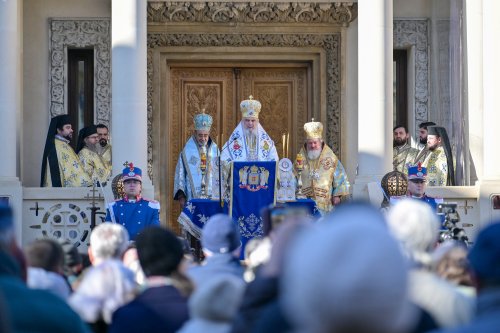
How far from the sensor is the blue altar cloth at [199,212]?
15648 millimetres

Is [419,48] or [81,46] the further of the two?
[419,48]

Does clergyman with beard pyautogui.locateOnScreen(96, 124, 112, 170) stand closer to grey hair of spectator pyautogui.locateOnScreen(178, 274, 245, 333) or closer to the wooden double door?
the wooden double door

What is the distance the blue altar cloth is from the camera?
15.6 metres

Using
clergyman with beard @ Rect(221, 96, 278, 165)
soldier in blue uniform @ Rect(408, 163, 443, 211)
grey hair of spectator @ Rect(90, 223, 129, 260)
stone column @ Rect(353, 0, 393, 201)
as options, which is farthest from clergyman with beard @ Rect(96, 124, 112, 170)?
grey hair of spectator @ Rect(90, 223, 129, 260)

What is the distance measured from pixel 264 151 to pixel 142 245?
34.9 feet

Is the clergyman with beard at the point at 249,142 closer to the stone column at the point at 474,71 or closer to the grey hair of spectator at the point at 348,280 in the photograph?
→ the stone column at the point at 474,71

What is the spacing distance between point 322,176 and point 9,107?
4.31m

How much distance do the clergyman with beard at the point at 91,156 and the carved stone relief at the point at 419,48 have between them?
497 cm

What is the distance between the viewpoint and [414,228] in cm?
586

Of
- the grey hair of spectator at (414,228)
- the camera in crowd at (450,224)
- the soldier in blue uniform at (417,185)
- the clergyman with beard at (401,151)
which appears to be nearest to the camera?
the grey hair of spectator at (414,228)

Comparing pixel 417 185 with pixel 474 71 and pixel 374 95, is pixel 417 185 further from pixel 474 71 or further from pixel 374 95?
pixel 474 71

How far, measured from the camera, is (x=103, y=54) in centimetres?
1878

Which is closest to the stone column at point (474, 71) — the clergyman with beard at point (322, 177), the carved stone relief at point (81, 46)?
the clergyman with beard at point (322, 177)

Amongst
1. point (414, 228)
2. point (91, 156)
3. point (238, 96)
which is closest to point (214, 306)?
point (414, 228)
